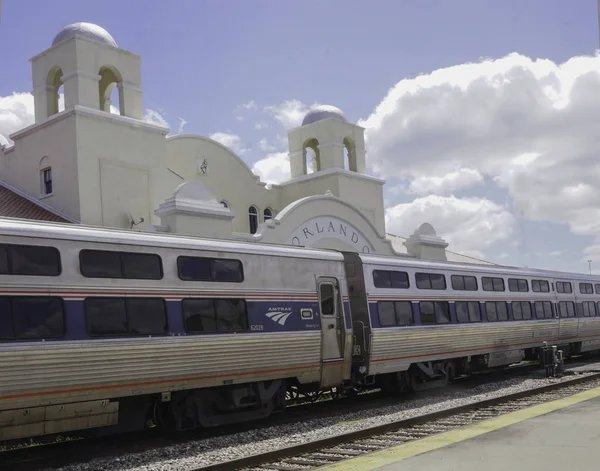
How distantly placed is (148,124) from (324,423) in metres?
18.3

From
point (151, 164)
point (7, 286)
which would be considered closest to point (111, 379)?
point (7, 286)

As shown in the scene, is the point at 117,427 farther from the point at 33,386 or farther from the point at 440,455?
the point at 440,455

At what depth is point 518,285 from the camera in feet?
78.6

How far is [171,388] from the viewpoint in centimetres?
1227

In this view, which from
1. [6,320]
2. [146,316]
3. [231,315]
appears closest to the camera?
[6,320]

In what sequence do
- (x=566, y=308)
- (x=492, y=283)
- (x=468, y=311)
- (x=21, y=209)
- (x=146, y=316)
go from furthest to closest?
(x=566, y=308) → (x=21, y=209) → (x=492, y=283) → (x=468, y=311) → (x=146, y=316)

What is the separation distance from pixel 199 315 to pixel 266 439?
7.99 feet

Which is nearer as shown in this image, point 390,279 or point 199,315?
point 199,315

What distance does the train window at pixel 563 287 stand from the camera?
88.7 ft

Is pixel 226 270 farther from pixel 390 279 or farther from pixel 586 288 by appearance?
pixel 586 288

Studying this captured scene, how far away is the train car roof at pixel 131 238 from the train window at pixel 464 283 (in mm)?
6196

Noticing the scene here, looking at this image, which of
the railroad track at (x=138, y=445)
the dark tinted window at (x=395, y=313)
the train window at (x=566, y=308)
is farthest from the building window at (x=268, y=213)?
the railroad track at (x=138, y=445)

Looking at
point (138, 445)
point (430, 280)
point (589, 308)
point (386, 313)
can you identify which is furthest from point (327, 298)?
point (589, 308)

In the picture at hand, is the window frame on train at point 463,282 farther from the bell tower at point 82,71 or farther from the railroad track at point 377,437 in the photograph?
the bell tower at point 82,71
